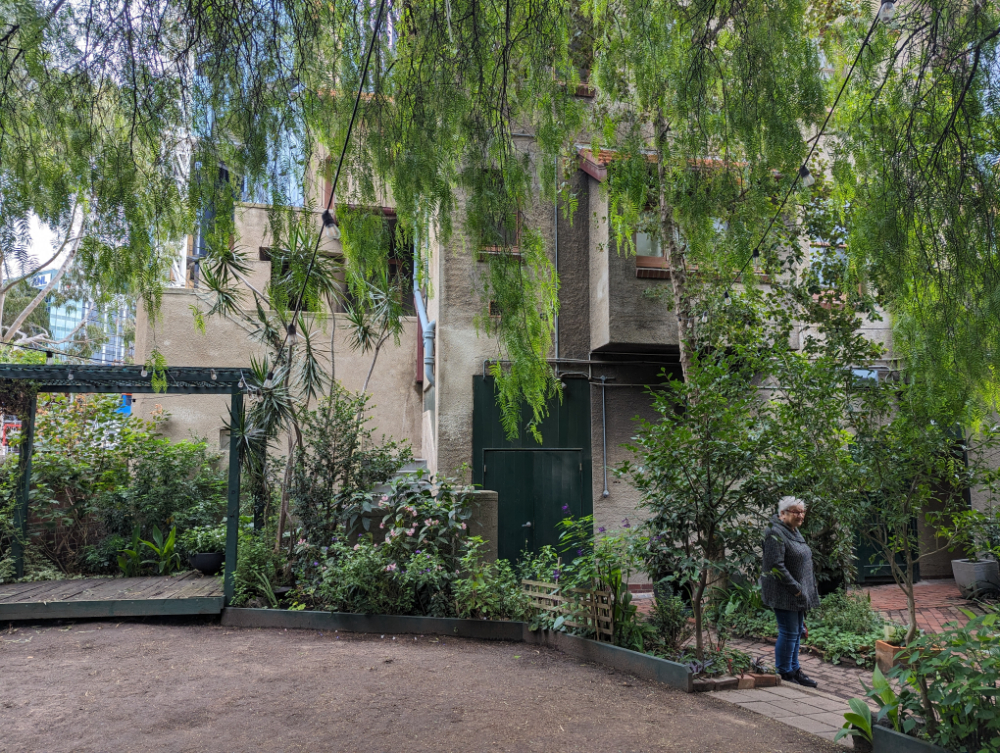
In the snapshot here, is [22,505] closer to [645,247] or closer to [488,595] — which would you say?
[488,595]

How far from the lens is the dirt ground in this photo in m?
4.59

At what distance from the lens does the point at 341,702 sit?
17.5 feet

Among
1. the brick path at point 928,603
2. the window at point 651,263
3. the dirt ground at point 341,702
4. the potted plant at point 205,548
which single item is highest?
the window at point 651,263

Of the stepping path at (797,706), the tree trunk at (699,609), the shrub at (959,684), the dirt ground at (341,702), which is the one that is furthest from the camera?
the tree trunk at (699,609)

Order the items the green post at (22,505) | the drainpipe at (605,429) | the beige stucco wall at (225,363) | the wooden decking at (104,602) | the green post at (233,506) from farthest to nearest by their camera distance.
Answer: the beige stucco wall at (225,363) < the drainpipe at (605,429) < the green post at (22,505) < the green post at (233,506) < the wooden decking at (104,602)

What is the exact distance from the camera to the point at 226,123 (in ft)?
13.2

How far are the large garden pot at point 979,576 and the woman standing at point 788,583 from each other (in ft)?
19.9

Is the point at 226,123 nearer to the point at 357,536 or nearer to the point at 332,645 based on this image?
the point at 332,645

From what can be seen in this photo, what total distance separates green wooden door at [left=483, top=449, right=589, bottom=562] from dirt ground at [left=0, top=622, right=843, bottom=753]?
3686mm

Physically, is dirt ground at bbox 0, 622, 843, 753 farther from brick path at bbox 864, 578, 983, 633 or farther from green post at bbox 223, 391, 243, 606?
brick path at bbox 864, 578, 983, 633

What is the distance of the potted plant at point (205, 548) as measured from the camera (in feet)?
31.8

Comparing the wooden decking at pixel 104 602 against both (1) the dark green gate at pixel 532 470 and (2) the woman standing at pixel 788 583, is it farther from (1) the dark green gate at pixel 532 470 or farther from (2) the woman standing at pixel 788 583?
(2) the woman standing at pixel 788 583

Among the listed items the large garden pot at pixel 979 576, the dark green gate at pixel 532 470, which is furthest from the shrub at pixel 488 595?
the large garden pot at pixel 979 576

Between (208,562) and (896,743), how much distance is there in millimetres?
8221
